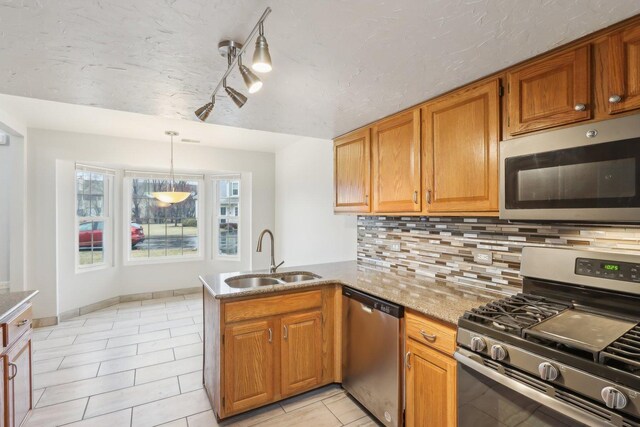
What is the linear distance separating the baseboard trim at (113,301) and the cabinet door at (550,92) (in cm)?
523

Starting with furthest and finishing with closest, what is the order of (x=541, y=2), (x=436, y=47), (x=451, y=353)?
(x=451, y=353) → (x=436, y=47) → (x=541, y=2)

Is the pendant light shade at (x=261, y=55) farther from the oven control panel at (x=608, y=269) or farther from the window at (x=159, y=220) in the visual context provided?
the window at (x=159, y=220)

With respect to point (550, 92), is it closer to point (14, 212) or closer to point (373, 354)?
point (373, 354)

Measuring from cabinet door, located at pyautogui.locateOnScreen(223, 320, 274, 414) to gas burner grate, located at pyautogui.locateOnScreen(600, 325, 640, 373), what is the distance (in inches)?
67.9

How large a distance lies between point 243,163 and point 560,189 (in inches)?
181

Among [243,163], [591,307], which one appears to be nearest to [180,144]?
[243,163]

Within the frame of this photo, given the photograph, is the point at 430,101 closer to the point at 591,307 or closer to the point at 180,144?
the point at 591,307

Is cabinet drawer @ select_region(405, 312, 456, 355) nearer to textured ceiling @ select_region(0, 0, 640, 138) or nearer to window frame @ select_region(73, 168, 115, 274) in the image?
textured ceiling @ select_region(0, 0, 640, 138)

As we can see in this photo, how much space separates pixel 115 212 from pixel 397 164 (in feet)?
14.9

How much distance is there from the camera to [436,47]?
56.7 inches

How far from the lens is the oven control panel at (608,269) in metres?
1.34

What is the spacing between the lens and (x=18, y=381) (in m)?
1.91

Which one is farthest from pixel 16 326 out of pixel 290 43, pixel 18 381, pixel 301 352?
pixel 290 43

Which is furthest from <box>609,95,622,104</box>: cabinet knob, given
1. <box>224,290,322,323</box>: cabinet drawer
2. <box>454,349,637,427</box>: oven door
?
<box>224,290,322,323</box>: cabinet drawer
